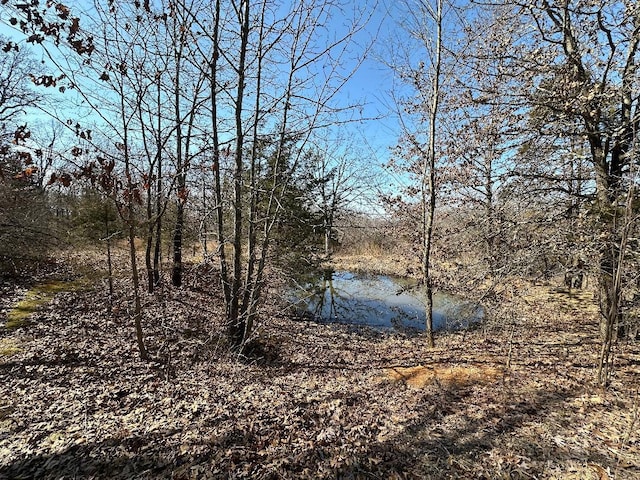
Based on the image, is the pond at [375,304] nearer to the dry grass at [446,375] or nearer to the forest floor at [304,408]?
the forest floor at [304,408]

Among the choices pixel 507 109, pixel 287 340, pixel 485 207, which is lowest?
pixel 287 340

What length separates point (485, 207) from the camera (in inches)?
261

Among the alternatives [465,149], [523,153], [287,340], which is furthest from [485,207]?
[287,340]

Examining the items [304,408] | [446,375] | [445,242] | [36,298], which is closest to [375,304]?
[445,242]

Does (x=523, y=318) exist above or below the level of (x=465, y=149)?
below

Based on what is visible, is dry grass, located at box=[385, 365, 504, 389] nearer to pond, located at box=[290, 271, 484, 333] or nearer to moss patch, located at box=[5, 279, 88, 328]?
pond, located at box=[290, 271, 484, 333]

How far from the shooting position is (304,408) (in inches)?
158

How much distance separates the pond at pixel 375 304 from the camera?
33.2 ft

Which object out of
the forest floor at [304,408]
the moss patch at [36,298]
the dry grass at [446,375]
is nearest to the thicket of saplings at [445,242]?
the moss patch at [36,298]

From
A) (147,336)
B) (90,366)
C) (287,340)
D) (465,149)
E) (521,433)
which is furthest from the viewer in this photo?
(465,149)

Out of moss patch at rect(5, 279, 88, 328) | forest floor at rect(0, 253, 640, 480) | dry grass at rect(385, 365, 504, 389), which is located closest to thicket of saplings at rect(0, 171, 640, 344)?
moss patch at rect(5, 279, 88, 328)

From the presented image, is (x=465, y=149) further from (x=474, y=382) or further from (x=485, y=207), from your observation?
(x=474, y=382)

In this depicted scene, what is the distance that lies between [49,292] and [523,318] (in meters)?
13.8

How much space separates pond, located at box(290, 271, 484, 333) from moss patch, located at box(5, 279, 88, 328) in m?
6.45
